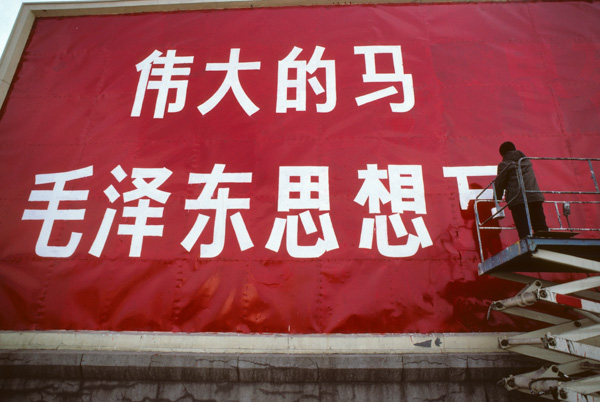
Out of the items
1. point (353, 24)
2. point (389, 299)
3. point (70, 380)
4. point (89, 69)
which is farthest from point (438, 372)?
point (89, 69)

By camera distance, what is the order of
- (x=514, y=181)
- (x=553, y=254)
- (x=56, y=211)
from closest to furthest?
(x=553, y=254), (x=514, y=181), (x=56, y=211)

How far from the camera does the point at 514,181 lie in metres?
4.82

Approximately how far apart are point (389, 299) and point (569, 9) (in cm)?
688

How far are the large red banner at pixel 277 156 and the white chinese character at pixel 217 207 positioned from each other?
1.0 inches

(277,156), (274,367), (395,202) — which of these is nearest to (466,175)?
(395,202)

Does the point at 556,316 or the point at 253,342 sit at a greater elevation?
the point at 556,316

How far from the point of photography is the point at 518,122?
6.54m

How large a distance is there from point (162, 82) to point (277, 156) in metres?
2.80

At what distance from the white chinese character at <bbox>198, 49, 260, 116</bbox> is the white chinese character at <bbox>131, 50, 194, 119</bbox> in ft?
1.59

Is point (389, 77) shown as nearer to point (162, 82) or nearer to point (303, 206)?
point (303, 206)

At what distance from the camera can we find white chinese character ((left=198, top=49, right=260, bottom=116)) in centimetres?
687

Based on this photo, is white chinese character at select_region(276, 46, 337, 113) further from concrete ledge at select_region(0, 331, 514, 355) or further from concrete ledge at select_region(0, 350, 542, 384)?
concrete ledge at select_region(0, 350, 542, 384)

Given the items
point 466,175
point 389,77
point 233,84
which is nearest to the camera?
point 466,175

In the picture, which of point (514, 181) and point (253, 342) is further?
point (253, 342)
